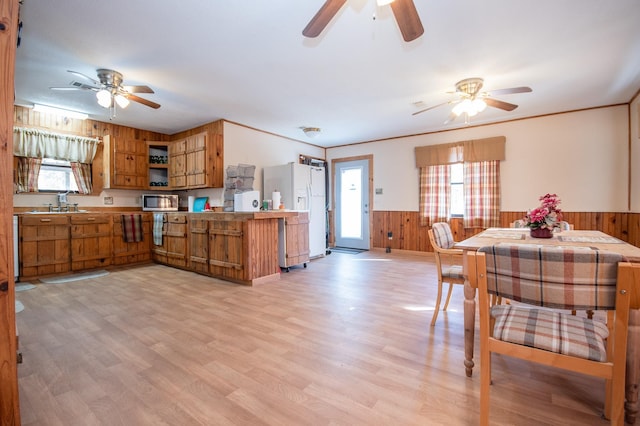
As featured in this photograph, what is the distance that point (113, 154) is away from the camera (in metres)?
4.86

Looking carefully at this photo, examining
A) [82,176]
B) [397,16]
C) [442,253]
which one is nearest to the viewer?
[397,16]

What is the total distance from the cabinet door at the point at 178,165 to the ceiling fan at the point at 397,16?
4.14 meters

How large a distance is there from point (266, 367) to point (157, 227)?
4.02 meters

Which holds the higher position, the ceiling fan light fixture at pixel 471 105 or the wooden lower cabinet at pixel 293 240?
the ceiling fan light fixture at pixel 471 105

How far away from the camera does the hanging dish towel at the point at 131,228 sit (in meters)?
4.78

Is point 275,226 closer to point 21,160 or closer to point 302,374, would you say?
point 302,374

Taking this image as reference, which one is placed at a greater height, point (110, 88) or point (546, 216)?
point (110, 88)

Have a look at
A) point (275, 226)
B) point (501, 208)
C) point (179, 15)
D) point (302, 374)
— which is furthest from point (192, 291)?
point (501, 208)

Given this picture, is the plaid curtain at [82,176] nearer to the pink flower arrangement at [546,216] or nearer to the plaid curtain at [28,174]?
the plaid curtain at [28,174]

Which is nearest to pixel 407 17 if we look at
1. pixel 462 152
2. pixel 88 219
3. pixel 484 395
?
pixel 484 395

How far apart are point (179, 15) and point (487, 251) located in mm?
2674

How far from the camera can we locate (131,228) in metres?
4.84

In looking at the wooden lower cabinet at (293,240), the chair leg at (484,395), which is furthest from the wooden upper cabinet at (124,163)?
the chair leg at (484,395)

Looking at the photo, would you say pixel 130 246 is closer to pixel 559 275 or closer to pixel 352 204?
pixel 352 204
